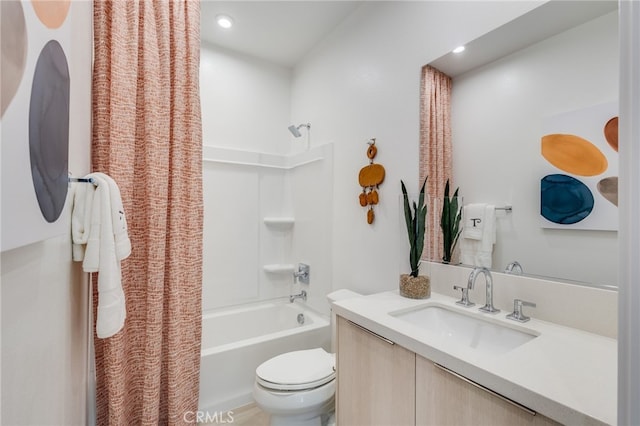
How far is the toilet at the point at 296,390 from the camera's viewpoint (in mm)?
1370

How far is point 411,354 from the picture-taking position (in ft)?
3.18

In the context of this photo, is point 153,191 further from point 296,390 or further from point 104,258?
point 296,390

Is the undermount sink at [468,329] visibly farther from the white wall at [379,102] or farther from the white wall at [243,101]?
the white wall at [243,101]

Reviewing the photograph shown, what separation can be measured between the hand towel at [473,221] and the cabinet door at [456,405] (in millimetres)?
693

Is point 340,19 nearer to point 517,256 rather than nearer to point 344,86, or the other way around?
point 344,86

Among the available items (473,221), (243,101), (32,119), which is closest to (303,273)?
(473,221)

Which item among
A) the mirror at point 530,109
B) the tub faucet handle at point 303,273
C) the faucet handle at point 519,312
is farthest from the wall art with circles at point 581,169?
the tub faucet handle at point 303,273

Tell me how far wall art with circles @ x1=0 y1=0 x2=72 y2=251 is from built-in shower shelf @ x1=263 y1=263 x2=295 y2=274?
6.79 feet

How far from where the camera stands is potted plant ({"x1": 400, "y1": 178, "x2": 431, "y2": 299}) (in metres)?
1.40

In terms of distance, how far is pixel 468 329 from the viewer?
1.19m

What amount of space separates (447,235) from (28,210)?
1.50 meters

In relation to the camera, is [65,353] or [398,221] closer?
[65,353]

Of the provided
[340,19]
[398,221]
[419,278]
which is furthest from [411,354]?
[340,19]

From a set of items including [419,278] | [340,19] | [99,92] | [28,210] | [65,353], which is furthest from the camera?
[340,19]
